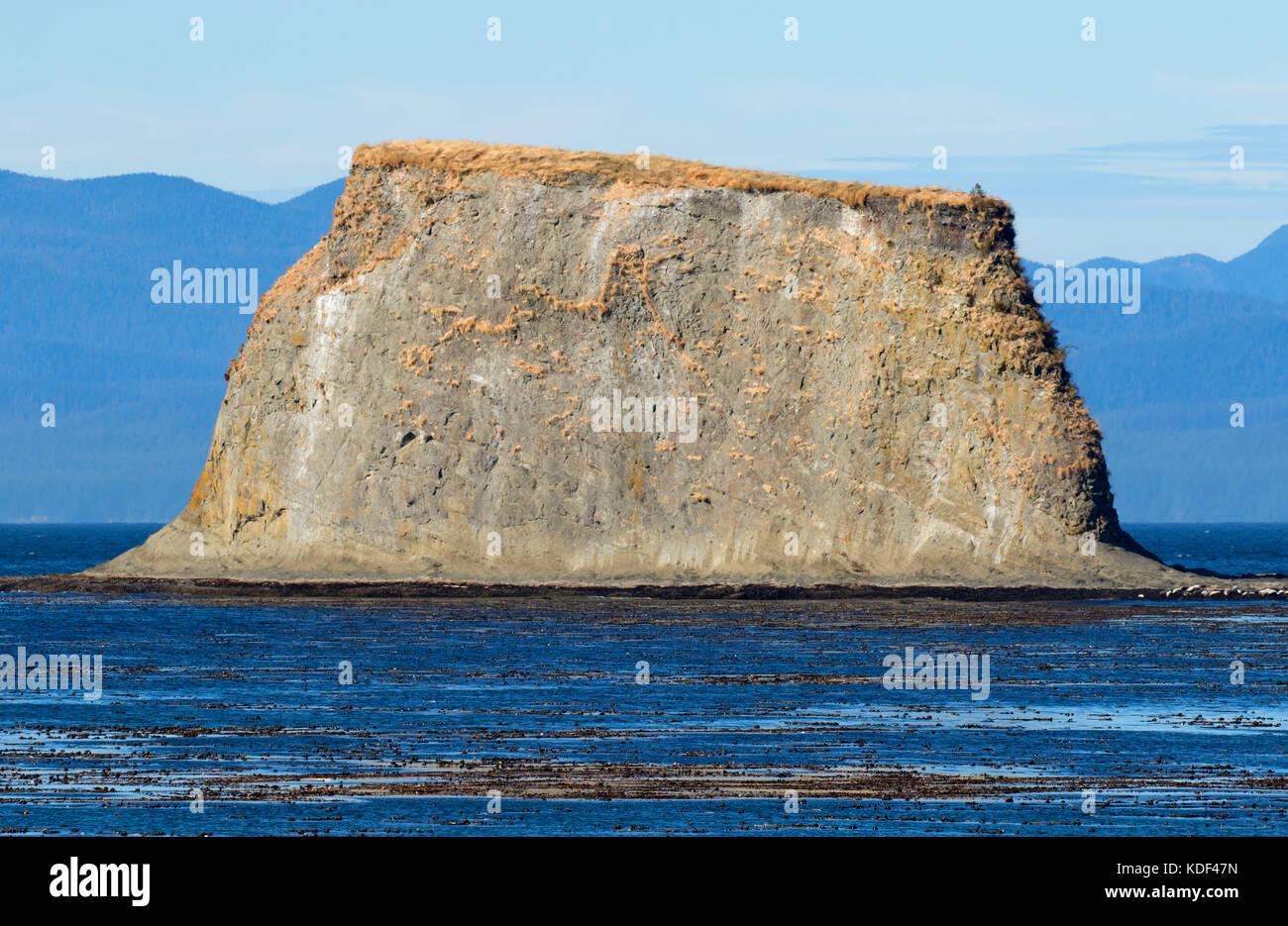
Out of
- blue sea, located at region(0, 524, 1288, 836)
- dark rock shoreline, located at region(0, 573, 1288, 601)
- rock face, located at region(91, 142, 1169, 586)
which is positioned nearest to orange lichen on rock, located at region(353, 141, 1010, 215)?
rock face, located at region(91, 142, 1169, 586)

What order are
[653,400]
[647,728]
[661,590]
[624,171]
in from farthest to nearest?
[624,171]
[653,400]
[661,590]
[647,728]

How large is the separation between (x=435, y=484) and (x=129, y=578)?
14304 mm

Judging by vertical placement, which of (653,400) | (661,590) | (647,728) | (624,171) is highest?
(624,171)

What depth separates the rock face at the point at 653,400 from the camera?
83688 mm

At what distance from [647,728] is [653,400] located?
49321 millimetres

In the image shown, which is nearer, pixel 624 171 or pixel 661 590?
pixel 661 590

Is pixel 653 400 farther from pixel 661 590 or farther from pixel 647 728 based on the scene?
pixel 647 728

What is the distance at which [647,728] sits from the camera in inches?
1500

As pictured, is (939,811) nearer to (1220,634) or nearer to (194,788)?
(194,788)

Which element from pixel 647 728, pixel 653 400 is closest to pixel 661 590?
pixel 653 400

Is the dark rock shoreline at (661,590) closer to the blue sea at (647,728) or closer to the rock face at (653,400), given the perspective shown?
the rock face at (653,400)

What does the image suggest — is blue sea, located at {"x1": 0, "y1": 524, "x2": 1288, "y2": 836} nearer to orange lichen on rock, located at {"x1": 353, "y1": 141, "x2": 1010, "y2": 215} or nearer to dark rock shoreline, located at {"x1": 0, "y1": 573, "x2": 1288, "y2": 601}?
dark rock shoreline, located at {"x1": 0, "y1": 573, "x2": 1288, "y2": 601}

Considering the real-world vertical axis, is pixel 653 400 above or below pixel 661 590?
above

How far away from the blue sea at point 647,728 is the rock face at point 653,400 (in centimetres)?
1526
